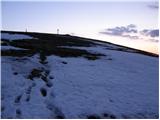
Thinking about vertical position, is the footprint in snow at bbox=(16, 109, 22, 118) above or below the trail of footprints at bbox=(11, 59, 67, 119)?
below

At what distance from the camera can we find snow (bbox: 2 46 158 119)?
530 inches

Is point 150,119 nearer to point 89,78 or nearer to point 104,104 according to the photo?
point 104,104

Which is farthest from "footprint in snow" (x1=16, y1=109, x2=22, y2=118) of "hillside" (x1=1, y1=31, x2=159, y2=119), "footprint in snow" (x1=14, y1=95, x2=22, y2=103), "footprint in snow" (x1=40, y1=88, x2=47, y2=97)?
"footprint in snow" (x1=40, y1=88, x2=47, y2=97)

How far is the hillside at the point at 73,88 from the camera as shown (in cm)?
1346

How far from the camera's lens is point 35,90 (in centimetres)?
1562

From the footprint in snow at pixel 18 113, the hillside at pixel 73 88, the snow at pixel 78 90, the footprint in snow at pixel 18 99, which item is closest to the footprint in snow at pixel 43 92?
the hillside at pixel 73 88

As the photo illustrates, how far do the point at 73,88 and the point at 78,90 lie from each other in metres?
0.41

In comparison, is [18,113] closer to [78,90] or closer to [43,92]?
[43,92]

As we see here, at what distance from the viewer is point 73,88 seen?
54.1ft

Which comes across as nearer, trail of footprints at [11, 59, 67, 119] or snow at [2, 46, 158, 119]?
trail of footprints at [11, 59, 67, 119]

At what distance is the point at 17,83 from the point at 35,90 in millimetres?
1456

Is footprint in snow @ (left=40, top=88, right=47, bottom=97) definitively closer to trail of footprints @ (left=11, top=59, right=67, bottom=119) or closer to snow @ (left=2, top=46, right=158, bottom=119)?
trail of footprints @ (left=11, top=59, right=67, bottom=119)

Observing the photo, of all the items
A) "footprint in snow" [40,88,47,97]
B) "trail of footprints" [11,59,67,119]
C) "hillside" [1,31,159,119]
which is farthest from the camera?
"footprint in snow" [40,88,47,97]

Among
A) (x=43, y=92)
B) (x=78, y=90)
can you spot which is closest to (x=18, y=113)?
(x=43, y=92)
